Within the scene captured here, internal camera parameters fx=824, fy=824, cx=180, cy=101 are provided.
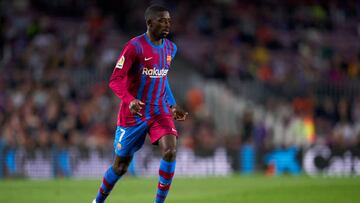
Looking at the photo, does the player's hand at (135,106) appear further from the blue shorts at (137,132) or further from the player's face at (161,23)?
the player's face at (161,23)

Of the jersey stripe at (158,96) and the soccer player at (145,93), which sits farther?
the jersey stripe at (158,96)

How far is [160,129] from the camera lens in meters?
10.1

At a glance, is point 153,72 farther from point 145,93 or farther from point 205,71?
point 205,71

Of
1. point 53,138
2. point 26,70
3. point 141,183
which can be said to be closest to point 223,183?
point 141,183

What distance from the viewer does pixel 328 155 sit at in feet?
68.5

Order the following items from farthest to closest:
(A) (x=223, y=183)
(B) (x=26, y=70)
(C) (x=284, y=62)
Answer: (C) (x=284, y=62) → (B) (x=26, y=70) → (A) (x=223, y=183)

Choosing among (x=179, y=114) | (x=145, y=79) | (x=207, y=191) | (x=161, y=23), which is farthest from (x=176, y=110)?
(x=207, y=191)

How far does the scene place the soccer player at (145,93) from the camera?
33.0 feet

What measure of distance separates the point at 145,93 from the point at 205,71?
46.4 feet

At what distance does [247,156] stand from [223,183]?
425 centimetres

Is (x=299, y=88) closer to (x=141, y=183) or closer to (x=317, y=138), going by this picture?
(x=317, y=138)

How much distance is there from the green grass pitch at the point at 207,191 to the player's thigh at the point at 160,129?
2714 mm

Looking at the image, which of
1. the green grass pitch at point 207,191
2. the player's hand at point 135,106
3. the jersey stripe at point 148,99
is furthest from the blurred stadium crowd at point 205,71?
the player's hand at point 135,106

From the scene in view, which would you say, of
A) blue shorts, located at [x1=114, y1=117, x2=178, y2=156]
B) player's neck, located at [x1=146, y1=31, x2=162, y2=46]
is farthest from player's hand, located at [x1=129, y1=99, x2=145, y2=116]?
player's neck, located at [x1=146, y1=31, x2=162, y2=46]
